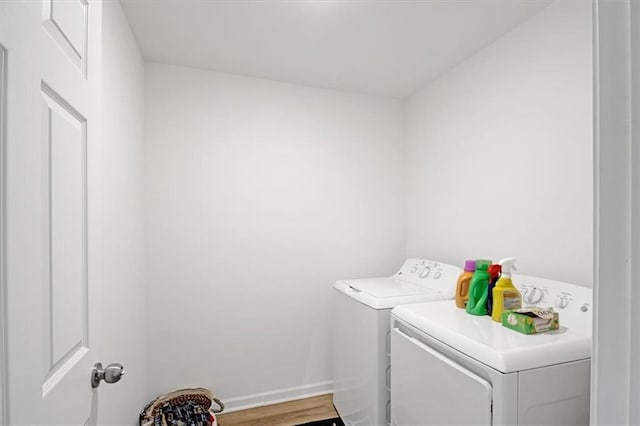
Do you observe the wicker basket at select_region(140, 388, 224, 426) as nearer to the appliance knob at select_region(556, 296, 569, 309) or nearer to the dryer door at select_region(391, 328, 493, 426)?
the dryer door at select_region(391, 328, 493, 426)

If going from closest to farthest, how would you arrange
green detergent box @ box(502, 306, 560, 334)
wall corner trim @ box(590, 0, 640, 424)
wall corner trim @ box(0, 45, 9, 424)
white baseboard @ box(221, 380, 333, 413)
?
wall corner trim @ box(590, 0, 640, 424) < wall corner trim @ box(0, 45, 9, 424) < green detergent box @ box(502, 306, 560, 334) < white baseboard @ box(221, 380, 333, 413)

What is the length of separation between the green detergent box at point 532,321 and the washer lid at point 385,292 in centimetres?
58

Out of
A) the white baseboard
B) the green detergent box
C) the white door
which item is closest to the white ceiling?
the white door

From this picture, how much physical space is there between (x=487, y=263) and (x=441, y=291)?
1.34 ft

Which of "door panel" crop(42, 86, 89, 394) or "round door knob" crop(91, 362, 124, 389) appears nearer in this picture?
"door panel" crop(42, 86, 89, 394)

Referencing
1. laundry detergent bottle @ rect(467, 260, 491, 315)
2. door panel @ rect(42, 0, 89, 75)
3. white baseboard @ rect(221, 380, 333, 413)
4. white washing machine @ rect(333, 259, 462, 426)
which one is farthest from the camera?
white baseboard @ rect(221, 380, 333, 413)

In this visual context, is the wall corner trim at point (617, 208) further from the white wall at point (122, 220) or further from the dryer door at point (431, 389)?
the white wall at point (122, 220)

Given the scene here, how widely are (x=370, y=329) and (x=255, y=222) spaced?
1064mm

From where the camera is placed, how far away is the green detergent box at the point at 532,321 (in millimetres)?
1191

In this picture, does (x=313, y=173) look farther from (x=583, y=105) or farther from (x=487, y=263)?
(x=583, y=105)

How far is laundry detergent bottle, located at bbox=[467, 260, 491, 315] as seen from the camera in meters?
1.46

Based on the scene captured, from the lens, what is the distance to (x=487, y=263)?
158 cm

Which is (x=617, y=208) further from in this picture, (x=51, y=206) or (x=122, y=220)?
(x=122, y=220)

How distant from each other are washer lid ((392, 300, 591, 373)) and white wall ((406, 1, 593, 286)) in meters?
0.44
